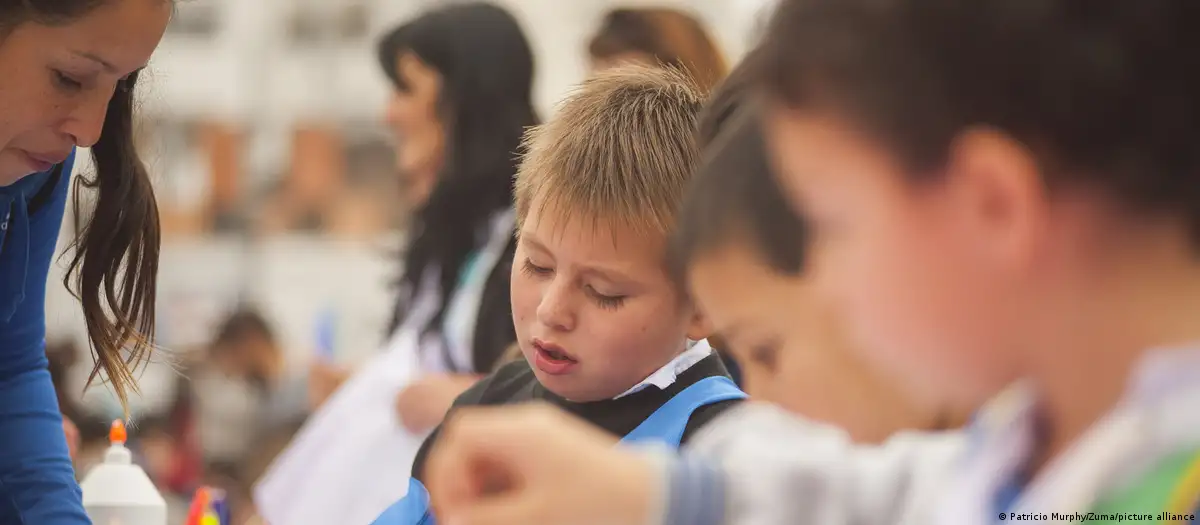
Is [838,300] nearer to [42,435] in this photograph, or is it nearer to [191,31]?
[42,435]

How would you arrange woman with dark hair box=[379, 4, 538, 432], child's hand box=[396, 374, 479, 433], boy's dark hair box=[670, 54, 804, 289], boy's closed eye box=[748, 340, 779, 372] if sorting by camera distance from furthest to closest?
woman with dark hair box=[379, 4, 538, 432] → child's hand box=[396, 374, 479, 433] → boy's closed eye box=[748, 340, 779, 372] → boy's dark hair box=[670, 54, 804, 289]

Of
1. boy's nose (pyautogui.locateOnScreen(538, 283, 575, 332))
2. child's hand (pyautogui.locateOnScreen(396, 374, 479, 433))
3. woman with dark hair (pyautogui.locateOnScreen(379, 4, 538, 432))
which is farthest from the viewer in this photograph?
woman with dark hair (pyautogui.locateOnScreen(379, 4, 538, 432))

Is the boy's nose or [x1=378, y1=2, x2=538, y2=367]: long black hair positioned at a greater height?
[x1=378, y1=2, x2=538, y2=367]: long black hair

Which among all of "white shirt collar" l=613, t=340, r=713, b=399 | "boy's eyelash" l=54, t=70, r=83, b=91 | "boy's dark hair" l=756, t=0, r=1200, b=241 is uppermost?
"boy's eyelash" l=54, t=70, r=83, b=91

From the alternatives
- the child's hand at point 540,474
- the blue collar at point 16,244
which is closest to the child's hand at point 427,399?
the blue collar at point 16,244

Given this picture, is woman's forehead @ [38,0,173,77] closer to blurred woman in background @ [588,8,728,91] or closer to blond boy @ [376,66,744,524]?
blond boy @ [376,66,744,524]

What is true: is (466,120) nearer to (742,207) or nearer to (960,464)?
(742,207)

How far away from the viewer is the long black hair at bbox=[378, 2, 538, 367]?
2.06m

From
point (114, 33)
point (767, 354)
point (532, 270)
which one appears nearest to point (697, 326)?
point (532, 270)

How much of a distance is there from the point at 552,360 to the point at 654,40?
1.09 m

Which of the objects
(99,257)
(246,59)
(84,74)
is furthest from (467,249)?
(246,59)

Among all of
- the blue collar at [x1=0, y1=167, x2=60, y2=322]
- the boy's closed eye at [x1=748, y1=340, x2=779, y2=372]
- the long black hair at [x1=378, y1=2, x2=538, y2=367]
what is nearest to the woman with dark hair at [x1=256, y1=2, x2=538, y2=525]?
the long black hair at [x1=378, y1=2, x2=538, y2=367]

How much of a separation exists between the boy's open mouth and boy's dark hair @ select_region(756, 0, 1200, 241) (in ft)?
1.89

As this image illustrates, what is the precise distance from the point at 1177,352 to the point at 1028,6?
5.3 inches
